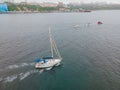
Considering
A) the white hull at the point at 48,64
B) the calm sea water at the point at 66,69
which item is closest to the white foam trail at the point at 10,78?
the calm sea water at the point at 66,69

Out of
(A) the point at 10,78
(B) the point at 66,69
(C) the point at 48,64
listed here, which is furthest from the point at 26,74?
(B) the point at 66,69

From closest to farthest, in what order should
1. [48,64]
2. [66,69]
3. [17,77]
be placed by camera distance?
[17,77] < [66,69] < [48,64]

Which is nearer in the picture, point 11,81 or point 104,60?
point 11,81

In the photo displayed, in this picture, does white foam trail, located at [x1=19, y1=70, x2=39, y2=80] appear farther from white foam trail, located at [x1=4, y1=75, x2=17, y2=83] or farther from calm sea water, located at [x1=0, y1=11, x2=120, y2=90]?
white foam trail, located at [x1=4, y1=75, x2=17, y2=83]

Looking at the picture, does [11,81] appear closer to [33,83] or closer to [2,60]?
[33,83]

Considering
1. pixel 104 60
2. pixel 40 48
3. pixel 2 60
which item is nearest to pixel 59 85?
pixel 104 60

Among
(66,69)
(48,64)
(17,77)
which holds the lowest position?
(66,69)

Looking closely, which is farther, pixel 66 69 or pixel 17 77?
pixel 66 69

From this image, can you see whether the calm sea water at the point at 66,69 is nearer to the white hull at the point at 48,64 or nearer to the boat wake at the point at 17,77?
the boat wake at the point at 17,77

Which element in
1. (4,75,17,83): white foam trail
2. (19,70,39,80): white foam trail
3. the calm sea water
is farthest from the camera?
(19,70,39,80): white foam trail

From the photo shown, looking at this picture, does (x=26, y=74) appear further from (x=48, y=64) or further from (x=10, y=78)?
(x=48, y=64)

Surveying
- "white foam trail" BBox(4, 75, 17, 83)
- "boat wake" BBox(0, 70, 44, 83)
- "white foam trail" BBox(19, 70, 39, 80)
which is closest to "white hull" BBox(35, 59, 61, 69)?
"white foam trail" BBox(19, 70, 39, 80)
